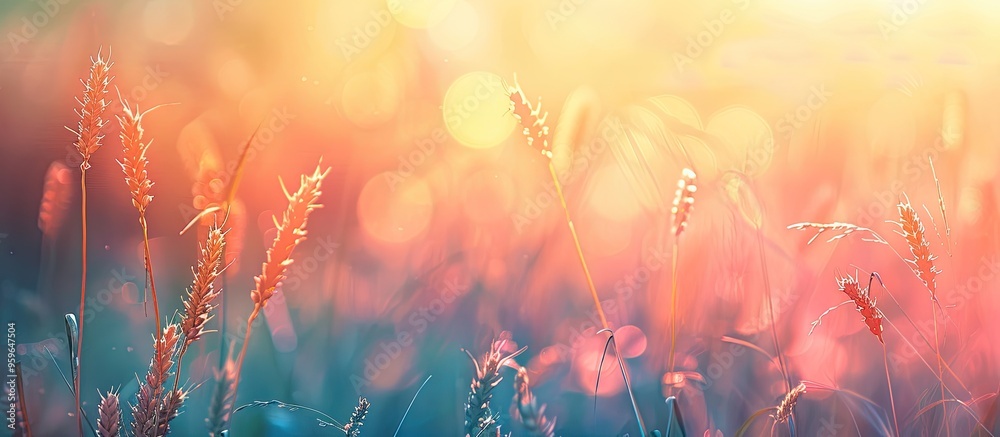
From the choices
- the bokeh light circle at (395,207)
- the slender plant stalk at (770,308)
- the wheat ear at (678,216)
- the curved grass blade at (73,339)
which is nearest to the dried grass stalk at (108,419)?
the curved grass blade at (73,339)

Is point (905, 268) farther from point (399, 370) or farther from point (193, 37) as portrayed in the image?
point (193, 37)

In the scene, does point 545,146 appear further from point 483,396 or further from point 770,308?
point 770,308

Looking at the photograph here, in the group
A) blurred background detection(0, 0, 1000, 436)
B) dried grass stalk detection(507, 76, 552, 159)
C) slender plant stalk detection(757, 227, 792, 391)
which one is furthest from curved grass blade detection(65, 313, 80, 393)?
slender plant stalk detection(757, 227, 792, 391)

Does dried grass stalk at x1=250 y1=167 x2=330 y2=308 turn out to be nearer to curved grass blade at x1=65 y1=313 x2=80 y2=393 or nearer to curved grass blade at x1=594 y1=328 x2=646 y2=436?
curved grass blade at x1=65 y1=313 x2=80 y2=393

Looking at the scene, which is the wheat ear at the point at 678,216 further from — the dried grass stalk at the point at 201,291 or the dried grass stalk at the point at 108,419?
the dried grass stalk at the point at 108,419

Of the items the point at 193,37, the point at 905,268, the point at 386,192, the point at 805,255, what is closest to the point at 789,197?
the point at 805,255

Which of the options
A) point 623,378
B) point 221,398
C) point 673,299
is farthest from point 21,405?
point 673,299
